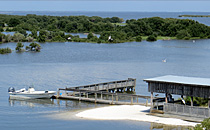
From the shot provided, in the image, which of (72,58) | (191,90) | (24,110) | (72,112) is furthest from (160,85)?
(72,58)

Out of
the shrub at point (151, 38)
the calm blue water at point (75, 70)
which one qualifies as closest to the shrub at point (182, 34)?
the shrub at point (151, 38)

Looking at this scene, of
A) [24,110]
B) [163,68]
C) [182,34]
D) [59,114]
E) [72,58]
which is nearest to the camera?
[59,114]

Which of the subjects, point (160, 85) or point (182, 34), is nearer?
point (160, 85)

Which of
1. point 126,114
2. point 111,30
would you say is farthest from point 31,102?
point 111,30

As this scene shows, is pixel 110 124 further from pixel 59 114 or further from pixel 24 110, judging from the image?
pixel 24 110

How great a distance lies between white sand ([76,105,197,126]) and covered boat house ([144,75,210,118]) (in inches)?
34.7

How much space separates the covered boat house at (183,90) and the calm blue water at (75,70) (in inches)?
104

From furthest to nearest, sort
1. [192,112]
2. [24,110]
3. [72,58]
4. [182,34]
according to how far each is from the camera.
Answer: [182,34] < [72,58] < [24,110] < [192,112]

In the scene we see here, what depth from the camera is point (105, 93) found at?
44.1 m

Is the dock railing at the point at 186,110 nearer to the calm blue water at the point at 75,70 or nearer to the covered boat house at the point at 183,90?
the covered boat house at the point at 183,90

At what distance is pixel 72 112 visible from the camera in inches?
1619

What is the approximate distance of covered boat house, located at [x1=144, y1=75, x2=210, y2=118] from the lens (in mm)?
34469

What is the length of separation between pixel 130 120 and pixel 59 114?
23.9ft

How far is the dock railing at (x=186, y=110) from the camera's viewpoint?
34469 millimetres
